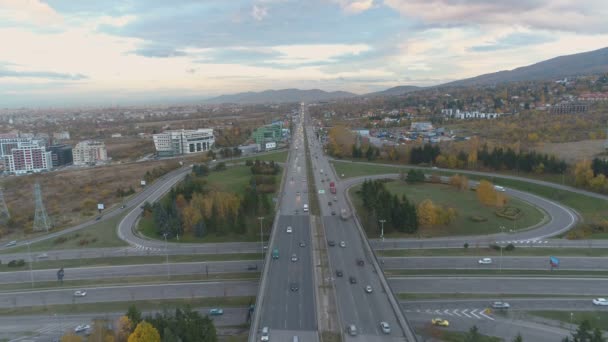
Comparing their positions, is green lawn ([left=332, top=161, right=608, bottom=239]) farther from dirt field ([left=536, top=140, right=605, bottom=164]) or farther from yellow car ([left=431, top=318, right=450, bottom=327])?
yellow car ([left=431, top=318, right=450, bottom=327])

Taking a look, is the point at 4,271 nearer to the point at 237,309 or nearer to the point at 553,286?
the point at 237,309

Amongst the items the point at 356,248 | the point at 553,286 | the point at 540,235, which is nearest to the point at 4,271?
the point at 356,248

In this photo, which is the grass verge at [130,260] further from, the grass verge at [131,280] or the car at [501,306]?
the car at [501,306]

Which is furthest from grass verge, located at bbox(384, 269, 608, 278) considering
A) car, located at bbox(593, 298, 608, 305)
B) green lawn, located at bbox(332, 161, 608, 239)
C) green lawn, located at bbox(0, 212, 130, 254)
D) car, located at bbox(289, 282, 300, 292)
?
green lawn, located at bbox(0, 212, 130, 254)

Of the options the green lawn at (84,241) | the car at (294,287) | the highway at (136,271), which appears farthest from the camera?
the green lawn at (84,241)

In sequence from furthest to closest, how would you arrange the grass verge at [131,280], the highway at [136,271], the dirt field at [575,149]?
the dirt field at [575,149] < the highway at [136,271] < the grass verge at [131,280]

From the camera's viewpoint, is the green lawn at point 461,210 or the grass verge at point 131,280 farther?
the green lawn at point 461,210

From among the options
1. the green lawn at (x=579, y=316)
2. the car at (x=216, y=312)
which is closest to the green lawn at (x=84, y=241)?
the car at (x=216, y=312)
